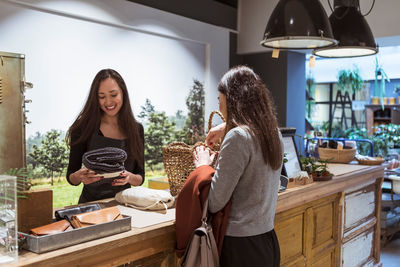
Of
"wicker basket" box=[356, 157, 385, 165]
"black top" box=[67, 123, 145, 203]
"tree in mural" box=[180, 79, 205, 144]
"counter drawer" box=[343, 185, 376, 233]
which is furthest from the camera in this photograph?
"tree in mural" box=[180, 79, 205, 144]

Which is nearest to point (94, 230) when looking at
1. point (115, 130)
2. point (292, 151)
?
point (115, 130)

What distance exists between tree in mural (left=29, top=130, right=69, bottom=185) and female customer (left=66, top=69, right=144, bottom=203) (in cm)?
132

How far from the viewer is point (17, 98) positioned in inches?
106

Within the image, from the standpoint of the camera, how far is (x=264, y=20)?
228 inches

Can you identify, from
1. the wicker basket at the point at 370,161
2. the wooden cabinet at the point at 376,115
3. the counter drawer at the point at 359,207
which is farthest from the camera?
the wooden cabinet at the point at 376,115

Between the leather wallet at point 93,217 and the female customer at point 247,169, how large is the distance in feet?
1.32

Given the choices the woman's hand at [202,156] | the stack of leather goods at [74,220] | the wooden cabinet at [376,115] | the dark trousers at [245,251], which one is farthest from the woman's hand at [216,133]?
the wooden cabinet at [376,115]

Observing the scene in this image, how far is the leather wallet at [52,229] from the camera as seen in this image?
1.43 meters

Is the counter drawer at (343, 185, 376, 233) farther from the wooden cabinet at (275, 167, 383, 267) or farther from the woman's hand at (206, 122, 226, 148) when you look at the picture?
the woman's hand at (206, 122, 226, 148)

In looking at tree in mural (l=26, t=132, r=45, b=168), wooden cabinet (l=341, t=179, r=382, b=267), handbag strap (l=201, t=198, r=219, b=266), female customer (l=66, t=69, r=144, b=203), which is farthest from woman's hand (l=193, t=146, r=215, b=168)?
tree in mural (l=26, t=132, r=45, b=168)

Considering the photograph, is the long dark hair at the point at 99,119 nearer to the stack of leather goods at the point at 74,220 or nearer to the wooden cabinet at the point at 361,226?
the stack of leather goods at the point at 74,220

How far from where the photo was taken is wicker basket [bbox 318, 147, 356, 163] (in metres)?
3.95

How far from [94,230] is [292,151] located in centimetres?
179

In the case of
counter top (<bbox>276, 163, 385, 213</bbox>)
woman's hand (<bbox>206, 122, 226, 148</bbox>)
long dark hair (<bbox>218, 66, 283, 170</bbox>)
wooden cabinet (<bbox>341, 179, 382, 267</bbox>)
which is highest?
long dark hair (<bbox>218, 66, 283, 170</bbox>)
